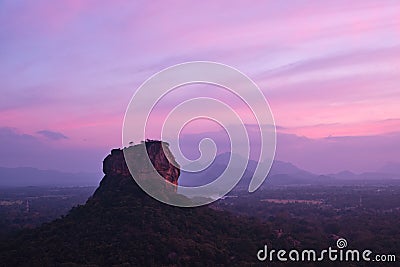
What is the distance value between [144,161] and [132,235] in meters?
5.47

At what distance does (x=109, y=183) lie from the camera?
31844mm

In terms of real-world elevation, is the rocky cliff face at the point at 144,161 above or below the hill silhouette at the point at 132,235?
above

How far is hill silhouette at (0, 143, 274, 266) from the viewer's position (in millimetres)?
22609

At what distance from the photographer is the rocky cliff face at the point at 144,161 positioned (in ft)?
94.2

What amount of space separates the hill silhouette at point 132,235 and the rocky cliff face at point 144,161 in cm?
8

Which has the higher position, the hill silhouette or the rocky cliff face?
the rocky cliff face

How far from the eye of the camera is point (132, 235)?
24.8 m

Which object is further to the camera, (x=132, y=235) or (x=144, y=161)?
(x=144, y=161)

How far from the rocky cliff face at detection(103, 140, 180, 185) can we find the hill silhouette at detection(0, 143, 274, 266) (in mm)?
79

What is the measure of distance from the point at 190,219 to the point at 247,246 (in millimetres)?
4757

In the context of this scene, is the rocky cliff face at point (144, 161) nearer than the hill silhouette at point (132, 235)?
No

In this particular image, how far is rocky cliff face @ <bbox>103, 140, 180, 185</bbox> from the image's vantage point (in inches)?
1131

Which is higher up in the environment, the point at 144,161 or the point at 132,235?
the point at 144,161

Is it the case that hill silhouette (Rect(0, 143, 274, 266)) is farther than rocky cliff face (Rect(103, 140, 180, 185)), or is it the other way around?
rocky cliff face (Rect(103, 140, 180, 185))
